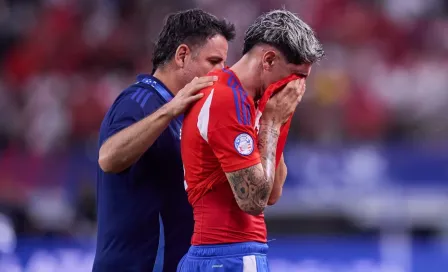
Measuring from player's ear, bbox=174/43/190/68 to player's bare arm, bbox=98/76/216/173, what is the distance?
50 cm

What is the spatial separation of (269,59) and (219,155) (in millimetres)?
515

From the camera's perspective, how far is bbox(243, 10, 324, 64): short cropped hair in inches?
169

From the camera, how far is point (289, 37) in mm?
4285

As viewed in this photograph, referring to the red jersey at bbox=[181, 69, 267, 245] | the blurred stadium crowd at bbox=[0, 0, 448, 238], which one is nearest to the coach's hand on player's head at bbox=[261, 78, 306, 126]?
the red jersey at bbox=[181, 69, 267, 245]

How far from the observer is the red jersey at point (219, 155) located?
13.6 feet

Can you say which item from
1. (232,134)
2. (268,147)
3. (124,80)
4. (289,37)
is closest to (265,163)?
(268,147)

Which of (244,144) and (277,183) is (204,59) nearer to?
(277,183)

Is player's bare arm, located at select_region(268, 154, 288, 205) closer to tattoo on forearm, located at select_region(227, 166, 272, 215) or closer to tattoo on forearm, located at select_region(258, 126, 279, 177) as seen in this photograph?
tattoo on forearm, located at select_region(258, 126, 279, 177)

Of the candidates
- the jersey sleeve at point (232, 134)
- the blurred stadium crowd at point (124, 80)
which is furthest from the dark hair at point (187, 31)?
the blurred stadium crowd at point (124, 80)

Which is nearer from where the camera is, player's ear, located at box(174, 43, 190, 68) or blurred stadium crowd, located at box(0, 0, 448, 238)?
player's ear, located at box(174, 43, 190, 68)

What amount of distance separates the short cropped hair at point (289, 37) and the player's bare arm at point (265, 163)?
0.13 metres

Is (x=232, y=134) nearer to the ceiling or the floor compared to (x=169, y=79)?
nearer to the floor

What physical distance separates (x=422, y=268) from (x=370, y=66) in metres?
3.96

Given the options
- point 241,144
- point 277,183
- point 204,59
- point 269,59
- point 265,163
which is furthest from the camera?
point 204,59
